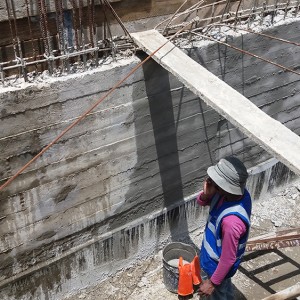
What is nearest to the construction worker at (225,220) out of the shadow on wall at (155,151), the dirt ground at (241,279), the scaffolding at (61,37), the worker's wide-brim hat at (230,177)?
the worker's wide-brim hat at (230,177)

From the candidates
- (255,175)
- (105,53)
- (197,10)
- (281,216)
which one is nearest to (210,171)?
(105,53)

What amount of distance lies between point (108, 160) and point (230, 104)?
1.55 meters

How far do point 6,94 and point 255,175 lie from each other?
3.70 metres

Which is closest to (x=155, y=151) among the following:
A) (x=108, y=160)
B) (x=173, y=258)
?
(x=108, y=160)

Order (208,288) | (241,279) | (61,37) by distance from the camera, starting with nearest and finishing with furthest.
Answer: (208,288) < (61,37) < (241,279)

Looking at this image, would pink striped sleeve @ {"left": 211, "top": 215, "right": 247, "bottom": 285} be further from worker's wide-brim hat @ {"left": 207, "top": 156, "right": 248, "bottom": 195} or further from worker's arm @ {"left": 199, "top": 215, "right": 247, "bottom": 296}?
worker's wide-brim hat @ {"left": 207, "top": 156, "right": 248, "bottom": 195}

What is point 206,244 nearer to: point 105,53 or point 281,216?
point 105,53

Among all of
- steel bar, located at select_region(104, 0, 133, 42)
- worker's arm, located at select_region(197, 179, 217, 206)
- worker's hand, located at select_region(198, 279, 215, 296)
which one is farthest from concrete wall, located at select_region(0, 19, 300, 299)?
worker's hand, located at select_region(198, 279, 215, 296)

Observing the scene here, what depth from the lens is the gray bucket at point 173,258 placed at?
493 centimetres

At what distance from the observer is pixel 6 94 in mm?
3605

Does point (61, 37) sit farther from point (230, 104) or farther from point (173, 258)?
point (173, 258)

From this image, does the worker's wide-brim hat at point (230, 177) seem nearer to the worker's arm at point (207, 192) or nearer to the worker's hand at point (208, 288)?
the worker's arm at point (207, 192)

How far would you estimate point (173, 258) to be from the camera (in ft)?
17.3

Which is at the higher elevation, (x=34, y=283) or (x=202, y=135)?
(x=202, y=135)
